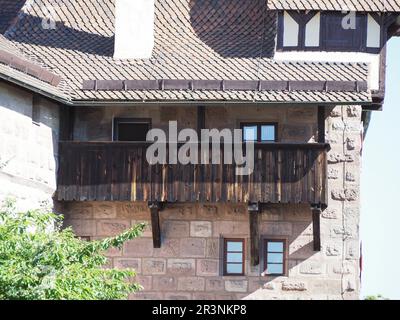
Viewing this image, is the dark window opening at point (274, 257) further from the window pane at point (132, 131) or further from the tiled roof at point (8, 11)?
the tiled roof at point (8, 11)

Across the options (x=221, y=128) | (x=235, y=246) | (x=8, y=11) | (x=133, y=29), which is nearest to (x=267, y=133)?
(x=221, y=128)

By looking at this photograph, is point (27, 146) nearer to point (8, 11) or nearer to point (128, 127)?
point (128, 127)

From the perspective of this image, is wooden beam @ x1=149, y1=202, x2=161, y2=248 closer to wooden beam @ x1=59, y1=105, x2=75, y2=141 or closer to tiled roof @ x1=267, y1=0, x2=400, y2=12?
wooden beam @ x1=59, y1=105, x2=75, y2=141

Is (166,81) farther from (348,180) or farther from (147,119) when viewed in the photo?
(348,180)

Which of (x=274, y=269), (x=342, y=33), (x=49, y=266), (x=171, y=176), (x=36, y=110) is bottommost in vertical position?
(x=274, y=269)

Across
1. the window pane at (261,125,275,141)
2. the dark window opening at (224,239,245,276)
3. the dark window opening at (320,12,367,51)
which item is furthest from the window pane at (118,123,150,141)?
the dark window opening at (320,12,367,51)

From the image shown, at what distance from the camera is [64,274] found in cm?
1981

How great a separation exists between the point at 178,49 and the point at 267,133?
2.26 m

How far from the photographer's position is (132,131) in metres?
27.6

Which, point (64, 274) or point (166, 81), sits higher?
point (166, 81)
